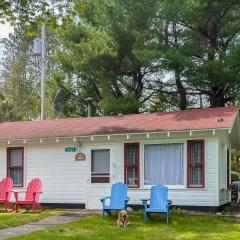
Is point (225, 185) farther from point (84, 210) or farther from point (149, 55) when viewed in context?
point (149, 55)

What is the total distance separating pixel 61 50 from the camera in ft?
86.2

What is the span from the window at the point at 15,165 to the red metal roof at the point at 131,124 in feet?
1.96

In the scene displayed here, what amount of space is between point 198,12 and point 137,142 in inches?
352

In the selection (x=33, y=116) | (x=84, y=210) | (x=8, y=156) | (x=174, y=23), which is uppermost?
(x=174, y=23)

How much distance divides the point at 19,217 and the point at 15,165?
3.98 m

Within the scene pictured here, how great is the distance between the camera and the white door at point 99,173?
16062 millimetres

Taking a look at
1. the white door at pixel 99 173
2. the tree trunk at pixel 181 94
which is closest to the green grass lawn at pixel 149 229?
the white door at pixel 99 173

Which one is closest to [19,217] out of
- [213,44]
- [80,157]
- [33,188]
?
[33,188]

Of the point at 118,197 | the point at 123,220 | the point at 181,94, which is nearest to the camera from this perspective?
the point at 123,220

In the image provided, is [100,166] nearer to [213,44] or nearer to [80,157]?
[80,157]

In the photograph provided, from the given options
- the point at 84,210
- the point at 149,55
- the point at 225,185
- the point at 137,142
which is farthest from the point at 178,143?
the point at 149,55

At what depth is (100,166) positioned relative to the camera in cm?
1628

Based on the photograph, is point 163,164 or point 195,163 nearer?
point 195,163

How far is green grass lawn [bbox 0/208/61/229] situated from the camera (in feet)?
41.9
